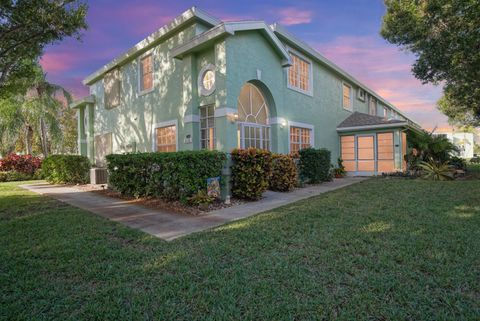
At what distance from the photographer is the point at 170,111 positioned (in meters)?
11.6

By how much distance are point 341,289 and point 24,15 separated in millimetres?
10317

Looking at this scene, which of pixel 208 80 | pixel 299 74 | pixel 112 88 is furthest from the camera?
pixel 112 88

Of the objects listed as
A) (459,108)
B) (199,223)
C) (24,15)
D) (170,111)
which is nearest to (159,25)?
(170,111)

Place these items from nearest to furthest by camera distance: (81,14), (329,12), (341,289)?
(341,289)
(81,14)
(329,12)

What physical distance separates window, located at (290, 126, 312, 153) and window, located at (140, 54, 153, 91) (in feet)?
24.8

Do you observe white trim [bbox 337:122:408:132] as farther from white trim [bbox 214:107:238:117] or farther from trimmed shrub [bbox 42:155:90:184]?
trimmed shrub [bbox 42:155:90:184]

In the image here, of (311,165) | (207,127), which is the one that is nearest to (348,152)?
(311,165)

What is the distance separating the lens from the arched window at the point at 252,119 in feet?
34.1

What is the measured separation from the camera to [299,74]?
552 inches

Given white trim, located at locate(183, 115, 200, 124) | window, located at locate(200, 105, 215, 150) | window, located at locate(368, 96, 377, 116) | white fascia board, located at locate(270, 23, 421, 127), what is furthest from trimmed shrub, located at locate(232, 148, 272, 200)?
window, located at locate(368, 96, 377, 116)

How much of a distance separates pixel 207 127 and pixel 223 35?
11.1 feet

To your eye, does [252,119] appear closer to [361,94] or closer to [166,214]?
[166,214]

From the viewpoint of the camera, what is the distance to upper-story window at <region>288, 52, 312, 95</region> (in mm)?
13422

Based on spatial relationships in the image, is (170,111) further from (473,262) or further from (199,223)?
(473,262)
